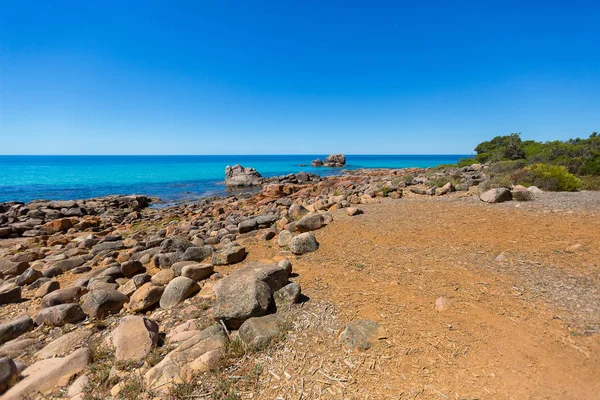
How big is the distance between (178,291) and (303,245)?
3.22 m

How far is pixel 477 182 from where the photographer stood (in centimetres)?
1598

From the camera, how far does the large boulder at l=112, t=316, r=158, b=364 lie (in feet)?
12.4

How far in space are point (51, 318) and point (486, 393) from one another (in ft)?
23.8

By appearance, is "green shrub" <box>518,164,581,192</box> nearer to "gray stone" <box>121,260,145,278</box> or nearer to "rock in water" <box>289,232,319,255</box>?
"rock in water" <box>289,232,319,255</box>

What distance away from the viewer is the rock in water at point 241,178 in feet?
137

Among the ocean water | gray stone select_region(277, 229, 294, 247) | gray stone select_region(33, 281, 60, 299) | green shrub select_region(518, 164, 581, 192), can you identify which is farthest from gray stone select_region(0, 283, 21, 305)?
the ocean water

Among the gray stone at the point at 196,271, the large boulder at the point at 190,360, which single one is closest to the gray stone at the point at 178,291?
the gray stone at the point at 196,271

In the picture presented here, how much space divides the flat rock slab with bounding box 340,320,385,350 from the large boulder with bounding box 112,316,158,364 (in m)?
2.86

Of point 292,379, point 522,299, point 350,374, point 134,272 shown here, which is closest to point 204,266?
point 134,272

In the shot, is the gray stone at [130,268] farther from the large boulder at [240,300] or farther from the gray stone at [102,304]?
the large boulder at [240,300]

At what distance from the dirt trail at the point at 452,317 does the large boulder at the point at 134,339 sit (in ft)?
5.67

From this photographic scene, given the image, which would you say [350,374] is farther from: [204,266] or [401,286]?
[204,266]

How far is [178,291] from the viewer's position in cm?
548

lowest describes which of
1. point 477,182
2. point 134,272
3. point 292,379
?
point 134,272
